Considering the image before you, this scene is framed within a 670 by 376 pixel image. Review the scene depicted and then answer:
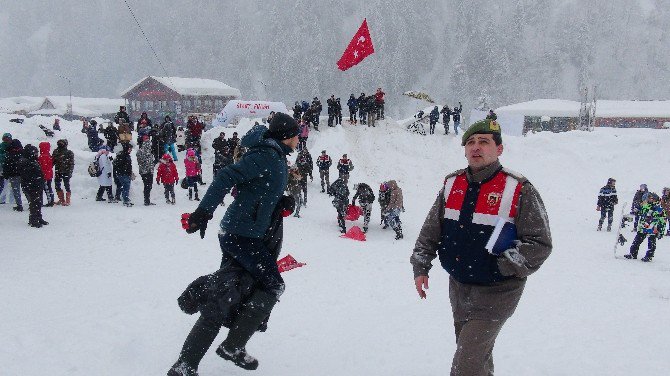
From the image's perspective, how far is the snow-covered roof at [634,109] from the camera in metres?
47.6

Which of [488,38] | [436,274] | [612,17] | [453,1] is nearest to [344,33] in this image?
[453,1]

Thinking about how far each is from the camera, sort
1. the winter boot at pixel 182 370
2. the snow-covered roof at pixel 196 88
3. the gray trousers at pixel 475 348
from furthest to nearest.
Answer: the snow-covered roof at pixel 196 88 < the winter boot at pixel 182 370 < the gray trousers at pixel 475 348

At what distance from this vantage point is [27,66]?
364 feet

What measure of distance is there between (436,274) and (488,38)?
255 ft

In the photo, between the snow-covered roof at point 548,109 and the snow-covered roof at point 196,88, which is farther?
the snow-covered roof at point 196,88

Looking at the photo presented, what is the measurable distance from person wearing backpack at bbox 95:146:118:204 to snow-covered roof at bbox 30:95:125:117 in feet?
190

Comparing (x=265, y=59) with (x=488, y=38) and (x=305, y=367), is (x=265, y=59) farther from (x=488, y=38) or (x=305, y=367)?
(x=305, y=367)

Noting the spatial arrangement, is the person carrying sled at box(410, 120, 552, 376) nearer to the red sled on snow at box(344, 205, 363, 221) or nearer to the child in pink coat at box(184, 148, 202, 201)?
the red sled on snow at box(344, 205, 363, 221)

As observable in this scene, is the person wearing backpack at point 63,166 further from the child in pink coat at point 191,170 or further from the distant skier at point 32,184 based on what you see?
the child in pink coat at point 191,170

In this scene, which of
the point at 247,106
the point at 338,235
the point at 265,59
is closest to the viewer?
the point at 338,235

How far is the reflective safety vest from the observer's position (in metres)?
2.65

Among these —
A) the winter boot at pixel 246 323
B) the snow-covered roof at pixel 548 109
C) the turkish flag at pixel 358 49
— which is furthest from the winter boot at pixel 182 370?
the snow-covered roof at pixel 548 109

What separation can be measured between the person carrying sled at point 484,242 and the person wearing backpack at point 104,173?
12239mm

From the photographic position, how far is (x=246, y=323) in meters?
3.25
